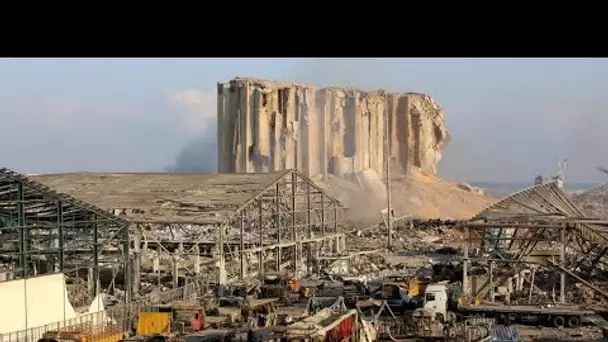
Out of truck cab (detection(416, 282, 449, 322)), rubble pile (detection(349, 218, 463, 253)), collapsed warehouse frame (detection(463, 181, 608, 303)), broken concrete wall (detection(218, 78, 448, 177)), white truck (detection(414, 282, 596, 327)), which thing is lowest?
rubble pile (detection(349, 218, 463, 253))

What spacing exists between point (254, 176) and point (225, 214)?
5210 mm

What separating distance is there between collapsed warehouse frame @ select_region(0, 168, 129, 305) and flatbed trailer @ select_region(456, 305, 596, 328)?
8.32 metres

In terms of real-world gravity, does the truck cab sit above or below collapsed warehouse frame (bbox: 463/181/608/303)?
below

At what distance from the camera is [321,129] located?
87.5m

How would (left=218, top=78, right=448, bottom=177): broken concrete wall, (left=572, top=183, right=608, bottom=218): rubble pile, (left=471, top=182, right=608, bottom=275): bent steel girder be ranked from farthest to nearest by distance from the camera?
1. (left=218, top=78, right=448, bottom=177): broken concrete wall
2. (left=572, top=183, right=608, bottom=218): rubble pile
3. (left=471, top=182, right=608, bottom=275): bent steel girder

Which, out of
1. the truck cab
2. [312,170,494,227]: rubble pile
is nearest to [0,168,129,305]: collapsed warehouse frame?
the truck cab

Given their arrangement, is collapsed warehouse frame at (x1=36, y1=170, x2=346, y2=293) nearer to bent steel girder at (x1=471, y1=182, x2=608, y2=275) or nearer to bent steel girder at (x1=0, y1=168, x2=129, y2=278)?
bent steel girder at (x1=0, y1=168, x2=129, y2=278)

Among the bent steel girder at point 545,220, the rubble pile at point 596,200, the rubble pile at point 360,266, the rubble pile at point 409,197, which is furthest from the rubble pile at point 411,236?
the bent steel girder at point 545,220

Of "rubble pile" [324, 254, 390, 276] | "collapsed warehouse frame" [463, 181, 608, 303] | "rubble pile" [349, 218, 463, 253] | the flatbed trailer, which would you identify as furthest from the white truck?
"rubble pile" [349, 218, 463, 253]

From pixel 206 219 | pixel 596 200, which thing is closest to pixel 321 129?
pixel 596 200

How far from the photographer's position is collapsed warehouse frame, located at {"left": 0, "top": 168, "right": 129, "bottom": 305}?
18109 millimetres

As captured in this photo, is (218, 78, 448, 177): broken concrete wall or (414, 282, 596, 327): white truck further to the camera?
(218, 78, 448, 177): broken concrete wall

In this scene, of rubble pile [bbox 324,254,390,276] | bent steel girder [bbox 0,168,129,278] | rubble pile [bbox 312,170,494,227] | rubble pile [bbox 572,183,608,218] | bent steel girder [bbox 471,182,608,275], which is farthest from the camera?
rubble pile [bbox 312,170,494,227]
